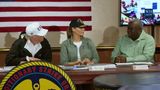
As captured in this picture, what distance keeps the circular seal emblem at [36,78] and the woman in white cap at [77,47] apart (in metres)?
1.84

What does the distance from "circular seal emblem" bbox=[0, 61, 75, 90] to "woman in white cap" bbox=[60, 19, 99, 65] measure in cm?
184

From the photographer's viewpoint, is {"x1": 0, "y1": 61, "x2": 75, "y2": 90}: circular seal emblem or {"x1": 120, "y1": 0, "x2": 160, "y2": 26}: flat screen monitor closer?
{"x1": 0, "y1": 61, "x2": 75, "y2": 90}: circular seal emblem

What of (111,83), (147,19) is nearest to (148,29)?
(147,19)

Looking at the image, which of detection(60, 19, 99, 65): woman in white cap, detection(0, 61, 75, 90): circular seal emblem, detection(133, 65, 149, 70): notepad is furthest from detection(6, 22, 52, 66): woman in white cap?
detection(0, 61, 75, 90): circular seal emblem

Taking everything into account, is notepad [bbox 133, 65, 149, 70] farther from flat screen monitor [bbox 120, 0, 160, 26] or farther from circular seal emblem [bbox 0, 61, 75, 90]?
flat screen monitor [bbox 120, 0, 160, 26]

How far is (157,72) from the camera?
3557 millimetres

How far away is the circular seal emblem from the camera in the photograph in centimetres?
269

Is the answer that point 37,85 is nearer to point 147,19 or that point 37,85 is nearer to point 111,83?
point 111,83

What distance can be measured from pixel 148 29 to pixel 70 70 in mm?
2306

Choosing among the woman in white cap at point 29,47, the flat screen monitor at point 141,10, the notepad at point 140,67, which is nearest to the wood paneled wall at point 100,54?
the flat screen monitor at point 141,10

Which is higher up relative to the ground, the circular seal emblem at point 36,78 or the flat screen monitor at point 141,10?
the flat screen monitor at point 141,10

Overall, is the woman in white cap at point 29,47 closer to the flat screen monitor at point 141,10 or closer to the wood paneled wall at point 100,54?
the wood paneled wall at point 100,54

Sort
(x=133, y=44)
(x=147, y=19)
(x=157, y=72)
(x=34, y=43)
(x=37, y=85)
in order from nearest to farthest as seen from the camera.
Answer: (x=37, y=85) < (x=157, y=72) < (x=34, y=43) < (x=133, y=44) < (x=147, y=19)

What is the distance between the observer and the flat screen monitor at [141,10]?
5.33 metres
